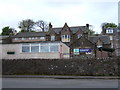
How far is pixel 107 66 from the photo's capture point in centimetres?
2538

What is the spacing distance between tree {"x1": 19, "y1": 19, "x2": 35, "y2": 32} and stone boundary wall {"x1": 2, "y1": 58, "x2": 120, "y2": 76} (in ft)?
261

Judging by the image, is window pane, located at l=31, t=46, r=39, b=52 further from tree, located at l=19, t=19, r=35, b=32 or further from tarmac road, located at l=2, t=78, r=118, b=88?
tree, located at l=19, t=19, r=35, b=32

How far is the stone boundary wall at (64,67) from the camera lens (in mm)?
25375

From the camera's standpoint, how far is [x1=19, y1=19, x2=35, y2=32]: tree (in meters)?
106

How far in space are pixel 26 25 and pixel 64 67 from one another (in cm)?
8401

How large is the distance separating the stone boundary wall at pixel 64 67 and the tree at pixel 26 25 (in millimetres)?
79685

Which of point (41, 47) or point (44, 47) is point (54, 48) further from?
point (41, 47)

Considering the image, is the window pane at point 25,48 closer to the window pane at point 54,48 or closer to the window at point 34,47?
the window at point 34,47

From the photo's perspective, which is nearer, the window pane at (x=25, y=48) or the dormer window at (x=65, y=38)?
the window pane at (x=25, y=48)

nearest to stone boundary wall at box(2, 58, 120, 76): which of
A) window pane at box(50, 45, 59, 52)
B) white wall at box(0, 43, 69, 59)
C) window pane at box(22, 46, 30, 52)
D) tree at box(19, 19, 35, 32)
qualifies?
white wall at box(0, 43, 69, 59)

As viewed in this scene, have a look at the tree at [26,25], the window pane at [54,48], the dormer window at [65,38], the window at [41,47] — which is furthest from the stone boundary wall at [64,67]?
the tree at [26,25]

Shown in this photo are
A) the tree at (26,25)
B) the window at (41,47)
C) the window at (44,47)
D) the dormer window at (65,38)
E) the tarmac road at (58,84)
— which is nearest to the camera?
the tarmac road at (58,84)

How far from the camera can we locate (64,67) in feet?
86.2

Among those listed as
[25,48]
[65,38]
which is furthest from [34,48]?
[65,38]
